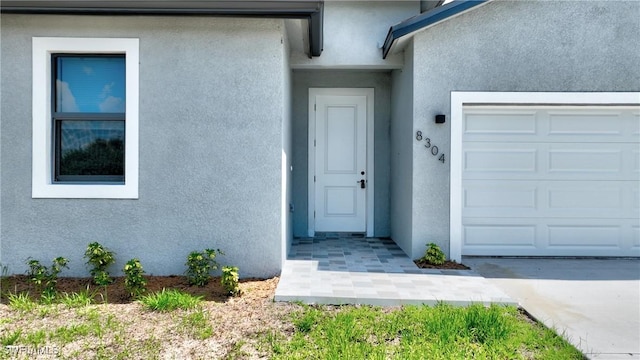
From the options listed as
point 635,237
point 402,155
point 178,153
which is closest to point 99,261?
point 178,153

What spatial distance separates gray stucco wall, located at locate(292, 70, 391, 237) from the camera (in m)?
8.50

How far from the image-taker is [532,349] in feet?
11.8

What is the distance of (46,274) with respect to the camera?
539 centimetres

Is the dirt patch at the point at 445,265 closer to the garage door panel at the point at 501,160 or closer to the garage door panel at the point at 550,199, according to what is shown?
the garage door panel at the point at 550,199

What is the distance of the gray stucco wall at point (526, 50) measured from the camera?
6352 millimetres

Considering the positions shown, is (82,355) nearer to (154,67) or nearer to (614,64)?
(154,67)

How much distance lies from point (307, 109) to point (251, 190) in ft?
11.3

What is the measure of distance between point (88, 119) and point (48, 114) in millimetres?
507

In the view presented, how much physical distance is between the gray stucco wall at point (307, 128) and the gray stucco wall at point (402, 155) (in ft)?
0.78

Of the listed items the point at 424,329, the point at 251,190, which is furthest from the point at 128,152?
the point at 424,329

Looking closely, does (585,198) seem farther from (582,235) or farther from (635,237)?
(635,237)

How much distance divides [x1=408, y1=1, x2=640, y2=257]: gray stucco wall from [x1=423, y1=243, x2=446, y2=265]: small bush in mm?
268

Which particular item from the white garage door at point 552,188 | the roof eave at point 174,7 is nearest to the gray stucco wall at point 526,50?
the white garage door at point 552,188

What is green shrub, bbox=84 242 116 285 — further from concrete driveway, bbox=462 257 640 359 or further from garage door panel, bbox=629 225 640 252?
garage door panel, bbox=629 225 640 252
